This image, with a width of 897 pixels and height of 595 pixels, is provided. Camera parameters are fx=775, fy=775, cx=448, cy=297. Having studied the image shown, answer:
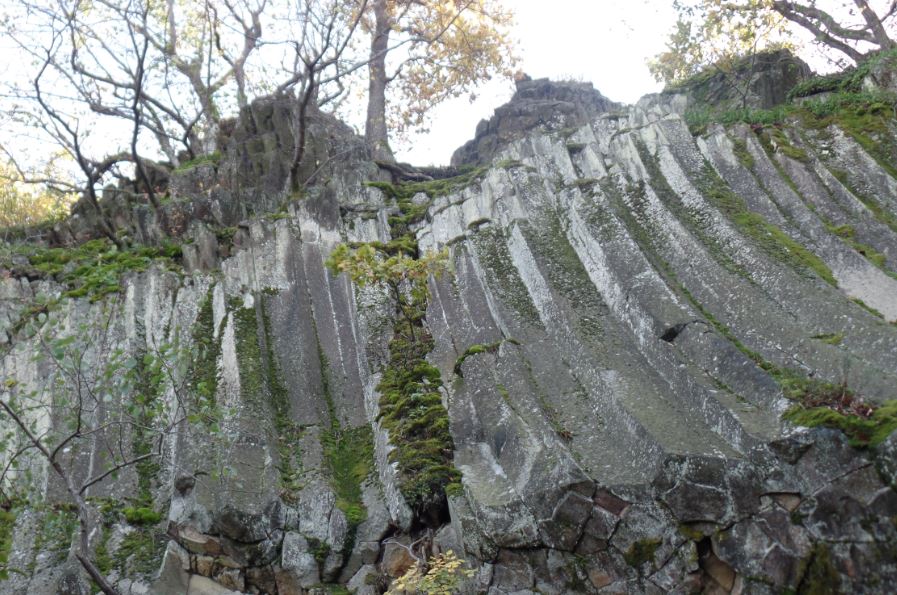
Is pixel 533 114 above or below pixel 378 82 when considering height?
below

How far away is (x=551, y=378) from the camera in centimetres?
884

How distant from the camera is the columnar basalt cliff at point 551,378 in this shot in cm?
676

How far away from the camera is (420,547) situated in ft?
25.5

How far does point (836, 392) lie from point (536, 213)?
5289 mm

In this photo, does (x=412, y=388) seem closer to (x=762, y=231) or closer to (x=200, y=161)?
(x=762, y=231)

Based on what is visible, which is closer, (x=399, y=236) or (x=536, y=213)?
(x=536, y=213)

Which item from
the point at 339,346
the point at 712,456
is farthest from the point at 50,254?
the point at 712,456

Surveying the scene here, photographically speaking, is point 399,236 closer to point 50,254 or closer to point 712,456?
point 50,254

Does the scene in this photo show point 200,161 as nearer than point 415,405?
No

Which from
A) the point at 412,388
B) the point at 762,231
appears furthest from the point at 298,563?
the point at 762,231

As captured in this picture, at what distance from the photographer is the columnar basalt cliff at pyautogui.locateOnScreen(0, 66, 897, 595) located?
22.2ft

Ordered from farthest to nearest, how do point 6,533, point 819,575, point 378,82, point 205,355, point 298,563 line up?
point 378,82 → point 205,355 → point 6,533 → point 298,563 → point 819,575

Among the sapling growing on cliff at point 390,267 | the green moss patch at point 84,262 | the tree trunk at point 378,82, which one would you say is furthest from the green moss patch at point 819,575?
the tree trunk at point 378,82

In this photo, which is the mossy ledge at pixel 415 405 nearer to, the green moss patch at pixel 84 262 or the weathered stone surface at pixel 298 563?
the weathered stone surface at pixel 298 563
